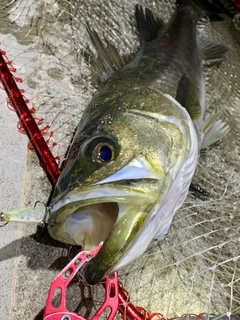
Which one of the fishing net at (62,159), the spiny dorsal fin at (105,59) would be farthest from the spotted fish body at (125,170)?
the fishing net at (62,159)

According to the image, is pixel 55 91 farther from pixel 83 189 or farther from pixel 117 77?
pixel 83 189

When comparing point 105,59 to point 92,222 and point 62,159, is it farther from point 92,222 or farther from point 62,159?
point 92,222

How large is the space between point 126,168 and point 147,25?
1401mm

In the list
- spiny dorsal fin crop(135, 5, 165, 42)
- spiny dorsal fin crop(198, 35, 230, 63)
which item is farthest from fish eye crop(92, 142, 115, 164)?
spiny dorsal fin crop(198, 35, 230, 63)

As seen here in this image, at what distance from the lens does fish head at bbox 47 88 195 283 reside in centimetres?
140

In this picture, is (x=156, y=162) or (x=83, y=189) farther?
(x=156, y=162)

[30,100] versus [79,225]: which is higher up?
[30,100]

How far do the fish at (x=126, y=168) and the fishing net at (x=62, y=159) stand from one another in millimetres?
384

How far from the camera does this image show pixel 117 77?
2.09 meters

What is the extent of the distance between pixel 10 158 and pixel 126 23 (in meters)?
1.25

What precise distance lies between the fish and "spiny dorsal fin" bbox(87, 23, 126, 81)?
14cm

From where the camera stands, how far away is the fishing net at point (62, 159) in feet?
6.50

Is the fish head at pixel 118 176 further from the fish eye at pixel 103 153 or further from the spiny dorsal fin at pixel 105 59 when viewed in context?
the spiny dorsal fin at pixel 105 59

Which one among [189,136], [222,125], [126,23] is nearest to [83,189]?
[189,136]
